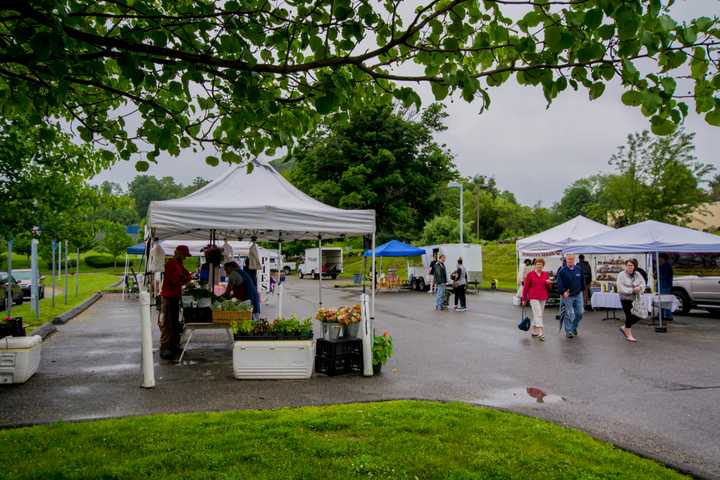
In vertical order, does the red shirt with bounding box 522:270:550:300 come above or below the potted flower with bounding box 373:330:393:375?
above

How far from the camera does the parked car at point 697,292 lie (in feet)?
62.2

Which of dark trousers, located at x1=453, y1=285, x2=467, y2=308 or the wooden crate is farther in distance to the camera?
dark trousers, located at x1=453, y1=285, x2=467, y2=308

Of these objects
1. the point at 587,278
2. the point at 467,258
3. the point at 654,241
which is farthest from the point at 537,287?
the point at 467,258

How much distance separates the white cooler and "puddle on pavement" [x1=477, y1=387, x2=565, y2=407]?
244 inches

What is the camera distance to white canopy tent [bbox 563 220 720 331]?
1600 centimetres

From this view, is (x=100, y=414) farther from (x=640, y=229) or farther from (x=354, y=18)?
(x=640, y=229)

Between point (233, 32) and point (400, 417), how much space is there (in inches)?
158

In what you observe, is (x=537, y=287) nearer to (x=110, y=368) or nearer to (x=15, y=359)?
(x=110, y=368)

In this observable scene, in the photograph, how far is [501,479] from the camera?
14.7ft

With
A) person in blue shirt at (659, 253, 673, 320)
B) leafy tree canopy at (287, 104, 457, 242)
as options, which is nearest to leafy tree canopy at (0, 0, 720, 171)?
person in blue shirt at (659, 253, 673, 320)

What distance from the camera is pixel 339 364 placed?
8.80m

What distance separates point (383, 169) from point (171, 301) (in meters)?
32.6

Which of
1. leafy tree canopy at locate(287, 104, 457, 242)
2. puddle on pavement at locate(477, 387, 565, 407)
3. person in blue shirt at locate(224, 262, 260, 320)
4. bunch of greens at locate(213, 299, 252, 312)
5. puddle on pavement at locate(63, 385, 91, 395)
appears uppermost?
leafy tree canopy at locate(287, 104, 457, 242)

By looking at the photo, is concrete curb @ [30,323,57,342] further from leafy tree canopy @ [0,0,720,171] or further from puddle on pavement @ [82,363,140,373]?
leafy tree canopy @ [0,0,720,171]
